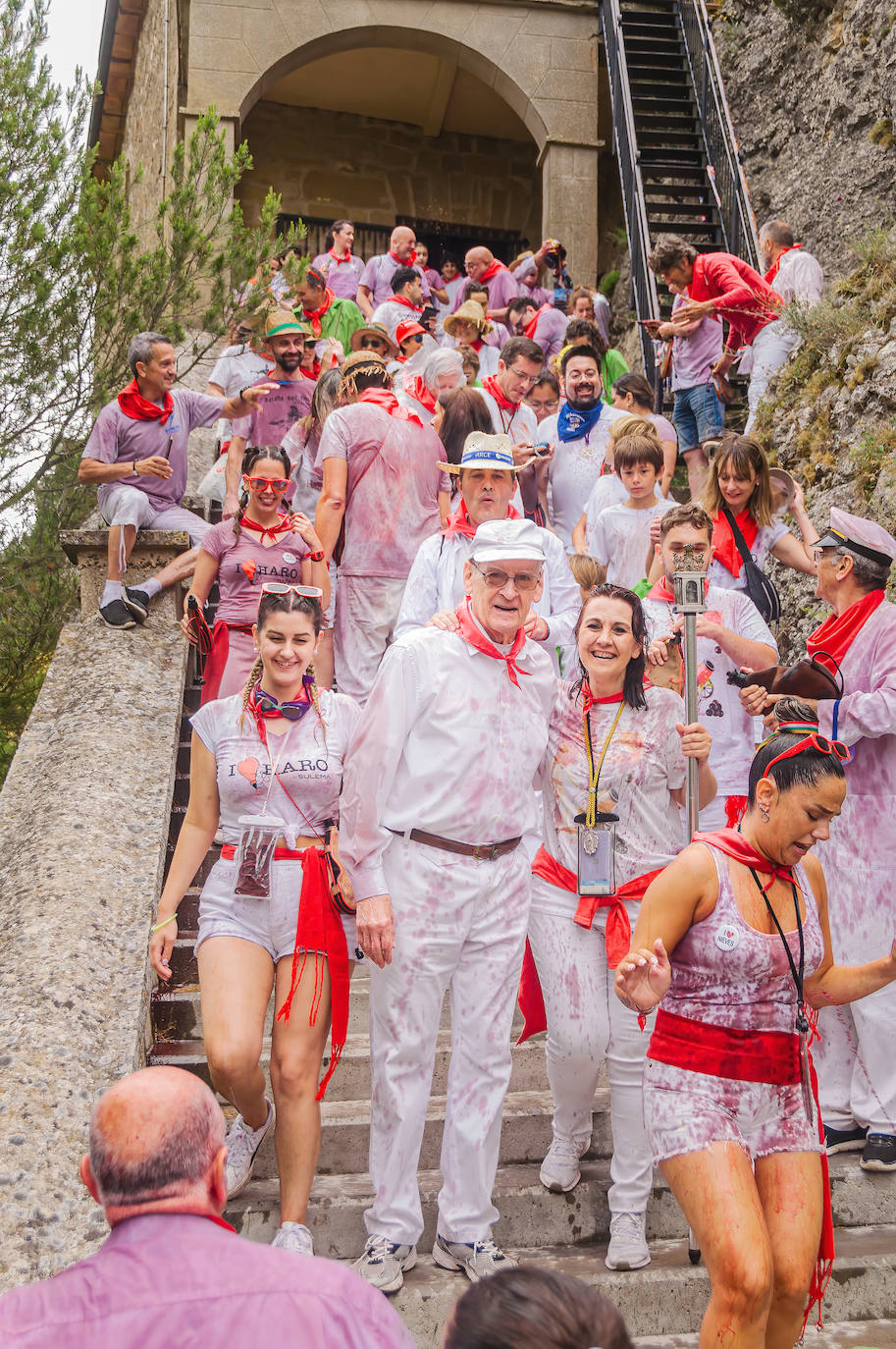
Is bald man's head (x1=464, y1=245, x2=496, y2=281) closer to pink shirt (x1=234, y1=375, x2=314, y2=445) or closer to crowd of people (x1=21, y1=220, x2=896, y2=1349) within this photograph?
pink shirt (x1=234, y1=375, x2=314, y2=445)

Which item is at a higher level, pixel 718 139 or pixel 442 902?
pixel 718 139

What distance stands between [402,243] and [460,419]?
279 inches

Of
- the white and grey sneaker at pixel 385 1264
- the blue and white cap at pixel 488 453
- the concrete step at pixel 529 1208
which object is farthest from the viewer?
the blue and white cap at pixel 488 453

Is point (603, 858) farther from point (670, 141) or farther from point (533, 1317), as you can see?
point (670, 141)

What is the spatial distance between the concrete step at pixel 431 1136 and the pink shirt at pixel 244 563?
2192 millimetres

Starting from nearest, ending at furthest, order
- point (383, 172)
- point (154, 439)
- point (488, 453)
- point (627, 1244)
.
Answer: point (627, 1244)
point (488, 453)
point (154, 439)
point (383, 172)

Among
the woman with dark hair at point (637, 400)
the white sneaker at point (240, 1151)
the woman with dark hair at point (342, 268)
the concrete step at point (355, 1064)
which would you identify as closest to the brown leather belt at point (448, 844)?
the white sneaker at point (240, 1151)

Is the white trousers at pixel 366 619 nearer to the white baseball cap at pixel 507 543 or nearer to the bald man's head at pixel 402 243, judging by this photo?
the white baseball cap at pixel 507 543

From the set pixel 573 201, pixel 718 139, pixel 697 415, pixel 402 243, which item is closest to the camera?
pixel 697 415

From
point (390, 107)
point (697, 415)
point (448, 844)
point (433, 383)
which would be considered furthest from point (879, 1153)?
point (390, 107)

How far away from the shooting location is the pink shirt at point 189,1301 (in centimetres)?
181

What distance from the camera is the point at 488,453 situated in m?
4.97

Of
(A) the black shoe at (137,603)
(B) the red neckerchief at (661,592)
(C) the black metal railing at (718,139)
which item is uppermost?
(C) the black metal railing at (718,139)

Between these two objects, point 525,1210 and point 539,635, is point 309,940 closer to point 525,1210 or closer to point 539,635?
point 525,1210
